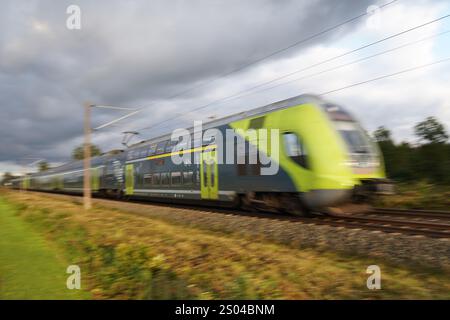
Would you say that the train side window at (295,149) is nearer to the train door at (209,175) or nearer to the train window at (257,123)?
the train window at (257,123)

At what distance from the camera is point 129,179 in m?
25.0

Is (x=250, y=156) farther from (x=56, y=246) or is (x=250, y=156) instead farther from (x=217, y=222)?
(x=56, y=246)

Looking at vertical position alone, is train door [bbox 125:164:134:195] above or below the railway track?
above

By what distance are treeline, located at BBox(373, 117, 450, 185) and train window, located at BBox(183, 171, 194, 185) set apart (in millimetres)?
11907

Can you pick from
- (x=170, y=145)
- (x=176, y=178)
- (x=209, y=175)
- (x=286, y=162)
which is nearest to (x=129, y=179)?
(x=170, y=145)

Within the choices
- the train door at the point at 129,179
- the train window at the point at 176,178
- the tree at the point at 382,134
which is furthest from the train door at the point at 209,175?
the tree at the point at 382,134

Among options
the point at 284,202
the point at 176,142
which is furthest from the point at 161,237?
the point at 176,142

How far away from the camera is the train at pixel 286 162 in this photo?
1088 cm

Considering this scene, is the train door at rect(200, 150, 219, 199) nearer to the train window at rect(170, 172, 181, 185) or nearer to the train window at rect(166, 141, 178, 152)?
the train window at rect(170, 172, 181, 185)

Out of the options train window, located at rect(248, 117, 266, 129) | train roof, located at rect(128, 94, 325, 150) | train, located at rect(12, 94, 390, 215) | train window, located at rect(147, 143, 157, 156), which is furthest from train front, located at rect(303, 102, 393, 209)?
train window, located at rect(147, 143, 157, 156)

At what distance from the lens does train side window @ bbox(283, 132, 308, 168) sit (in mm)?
11203

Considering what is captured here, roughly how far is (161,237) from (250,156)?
5332 millimetres

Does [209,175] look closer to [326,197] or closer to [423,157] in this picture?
[326,197]

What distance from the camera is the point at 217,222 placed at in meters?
12.0
